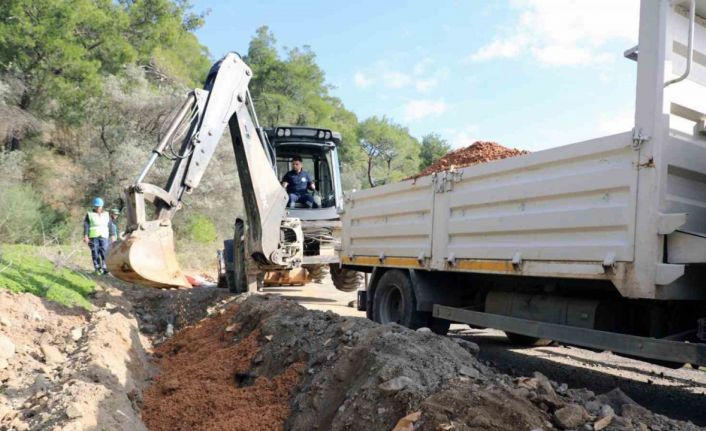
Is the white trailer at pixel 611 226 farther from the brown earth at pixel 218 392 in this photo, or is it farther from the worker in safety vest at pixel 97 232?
the worker in safety vest at pixel 97 232

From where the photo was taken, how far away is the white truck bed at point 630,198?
12.5 ft

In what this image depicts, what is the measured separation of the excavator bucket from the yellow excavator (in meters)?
0.01

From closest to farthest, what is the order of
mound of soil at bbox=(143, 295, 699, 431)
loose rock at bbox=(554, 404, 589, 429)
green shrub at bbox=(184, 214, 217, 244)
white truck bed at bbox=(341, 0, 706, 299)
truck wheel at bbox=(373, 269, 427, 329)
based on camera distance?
loose rock at bbox=(554, 404, 589, 429) < mound of soil at bbox=(143, 295, 699, 431) < white truck bed at bbox=(341, 0, 706, 299) < truck wheel at bbox=(373, 269, 427, 329) < green shrub at bbox=(184, 214, 217, 244)

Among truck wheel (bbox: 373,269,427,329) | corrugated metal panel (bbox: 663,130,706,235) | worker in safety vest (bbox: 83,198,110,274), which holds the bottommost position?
truck wheel (bbox: 373,269,427,329)

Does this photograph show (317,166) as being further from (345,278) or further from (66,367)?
(66,367)

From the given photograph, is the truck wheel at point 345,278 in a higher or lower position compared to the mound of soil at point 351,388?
higher

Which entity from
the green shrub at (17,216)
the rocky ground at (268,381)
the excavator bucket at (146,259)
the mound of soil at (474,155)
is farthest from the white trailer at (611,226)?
the green shrub at (17,216)

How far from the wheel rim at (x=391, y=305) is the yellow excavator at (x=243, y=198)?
5.79 ft

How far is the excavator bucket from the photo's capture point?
6027 millimetres

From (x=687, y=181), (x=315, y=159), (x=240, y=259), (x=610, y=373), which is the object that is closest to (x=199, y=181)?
(x=240, y=259)

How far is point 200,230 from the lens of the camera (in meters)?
20.5

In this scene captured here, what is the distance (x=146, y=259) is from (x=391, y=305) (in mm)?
2997

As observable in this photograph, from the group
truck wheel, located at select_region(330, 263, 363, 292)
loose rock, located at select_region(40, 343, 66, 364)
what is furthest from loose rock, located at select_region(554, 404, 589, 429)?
truck wheel, located at select_region(330, 263, 363, 292)

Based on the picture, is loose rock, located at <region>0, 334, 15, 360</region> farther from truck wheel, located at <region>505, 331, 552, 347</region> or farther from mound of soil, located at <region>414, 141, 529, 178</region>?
truck wheel, located at <region>505, 331, 552, 347</region>
